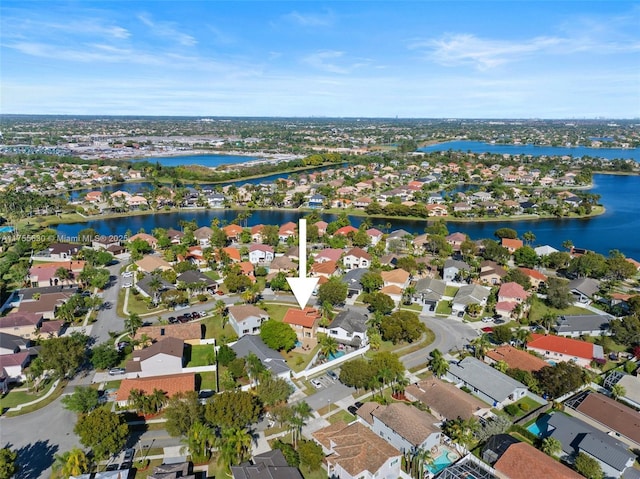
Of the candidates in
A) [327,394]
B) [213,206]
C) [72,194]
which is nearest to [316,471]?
[327,394]

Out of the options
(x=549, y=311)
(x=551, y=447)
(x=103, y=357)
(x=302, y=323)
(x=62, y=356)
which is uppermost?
(x=62, y=356)

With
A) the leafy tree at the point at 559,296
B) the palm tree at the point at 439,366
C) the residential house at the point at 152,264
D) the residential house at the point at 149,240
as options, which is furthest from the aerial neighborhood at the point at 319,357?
the residential house at the point at 149,240

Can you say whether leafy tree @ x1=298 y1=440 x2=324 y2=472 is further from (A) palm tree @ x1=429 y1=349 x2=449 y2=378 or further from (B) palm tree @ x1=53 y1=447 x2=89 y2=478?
(A) palm tree @ x1=429 y1=349 x2=449 y2=378

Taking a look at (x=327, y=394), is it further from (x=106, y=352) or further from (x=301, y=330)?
(x=106, y=352)

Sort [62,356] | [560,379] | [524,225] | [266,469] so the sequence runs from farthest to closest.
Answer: [524,225] < [62,356] < [560,379] < [266,469]

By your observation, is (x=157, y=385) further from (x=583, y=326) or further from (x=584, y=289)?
(x=584, y=289)

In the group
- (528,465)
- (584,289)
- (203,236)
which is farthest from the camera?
(203,236)

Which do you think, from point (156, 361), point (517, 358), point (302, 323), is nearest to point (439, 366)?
point (517, 358)
